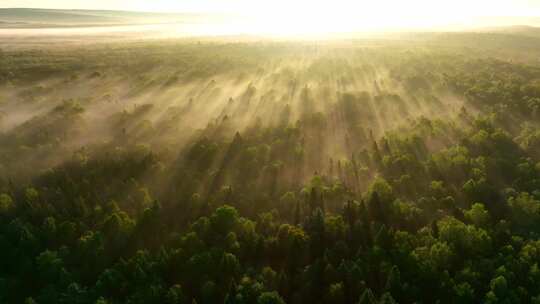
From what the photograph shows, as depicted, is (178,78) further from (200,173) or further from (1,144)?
(200,173)

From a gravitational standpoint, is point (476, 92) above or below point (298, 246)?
above

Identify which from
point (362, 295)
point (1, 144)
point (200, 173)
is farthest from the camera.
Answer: point (1, 144)

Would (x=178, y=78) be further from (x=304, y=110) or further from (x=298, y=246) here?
(x=298, y=246)

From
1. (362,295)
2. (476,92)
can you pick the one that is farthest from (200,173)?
(476,92)

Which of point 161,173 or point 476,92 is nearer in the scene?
point 161,173

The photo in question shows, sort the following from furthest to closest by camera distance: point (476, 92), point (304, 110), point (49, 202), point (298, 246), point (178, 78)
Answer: point (178, 78)
point (476, 92)
point (304, 110)
point (49, 202)
point (298, 246)

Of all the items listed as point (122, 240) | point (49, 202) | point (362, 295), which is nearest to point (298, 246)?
point (362, 295)
